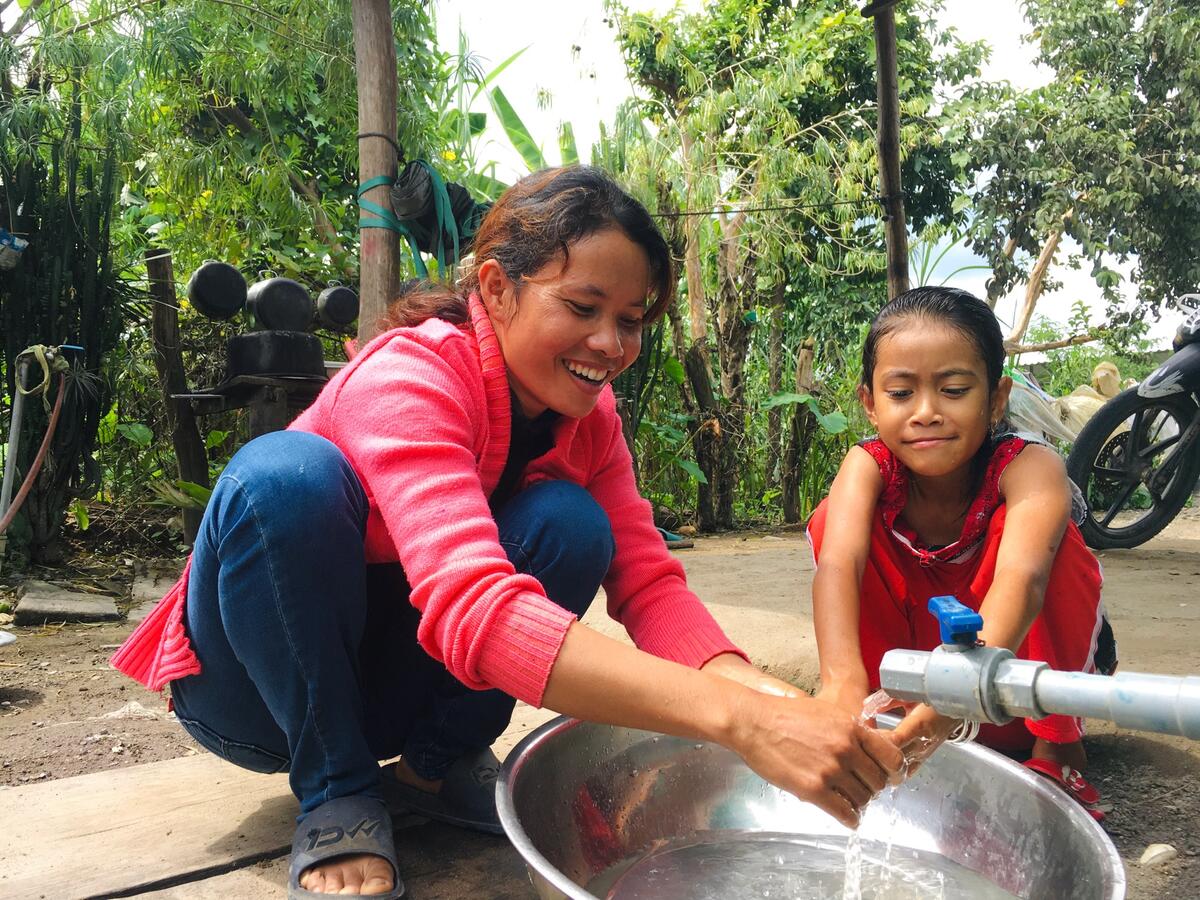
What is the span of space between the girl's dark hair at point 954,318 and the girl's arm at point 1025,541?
0.51 ft

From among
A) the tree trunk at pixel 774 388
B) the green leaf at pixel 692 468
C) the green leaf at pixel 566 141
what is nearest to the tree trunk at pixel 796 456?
the tree trunk at pixel 774 388

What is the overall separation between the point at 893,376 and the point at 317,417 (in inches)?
33.4

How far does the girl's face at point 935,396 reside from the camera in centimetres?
141

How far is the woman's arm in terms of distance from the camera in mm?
811

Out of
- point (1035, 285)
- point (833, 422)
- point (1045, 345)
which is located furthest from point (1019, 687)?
point (1035, 285)

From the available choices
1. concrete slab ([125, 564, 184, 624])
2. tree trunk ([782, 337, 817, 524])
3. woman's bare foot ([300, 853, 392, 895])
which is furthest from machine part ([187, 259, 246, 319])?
tree trunk ([782, 337, 817, 524])

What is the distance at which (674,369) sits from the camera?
17.1ft

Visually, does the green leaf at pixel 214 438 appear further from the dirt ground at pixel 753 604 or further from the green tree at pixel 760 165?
the green tree at pixel 760 165

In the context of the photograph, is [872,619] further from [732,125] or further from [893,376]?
[732,125]

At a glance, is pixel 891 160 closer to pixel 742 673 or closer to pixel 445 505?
pixel 742 673

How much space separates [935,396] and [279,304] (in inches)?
91.2

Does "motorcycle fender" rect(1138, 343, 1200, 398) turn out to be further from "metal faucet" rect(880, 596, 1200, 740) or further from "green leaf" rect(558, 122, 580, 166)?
"green leaf" rect(558, 122, 580, 166)

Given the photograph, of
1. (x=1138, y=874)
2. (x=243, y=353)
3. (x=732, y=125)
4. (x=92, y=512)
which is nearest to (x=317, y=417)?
(x=1138, y=874)

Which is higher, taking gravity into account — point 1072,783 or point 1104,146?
point 1104,146
